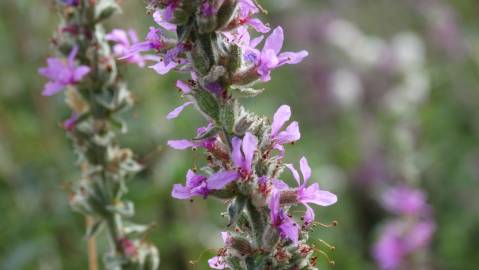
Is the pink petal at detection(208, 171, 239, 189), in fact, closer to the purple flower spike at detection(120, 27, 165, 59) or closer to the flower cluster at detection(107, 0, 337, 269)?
the flower cluster at detection(107, 0, 337, 269)

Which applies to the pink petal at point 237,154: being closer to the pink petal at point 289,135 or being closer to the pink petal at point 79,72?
the pink petal at point 289,135

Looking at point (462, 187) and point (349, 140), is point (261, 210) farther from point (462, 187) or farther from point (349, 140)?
point (349, 140)

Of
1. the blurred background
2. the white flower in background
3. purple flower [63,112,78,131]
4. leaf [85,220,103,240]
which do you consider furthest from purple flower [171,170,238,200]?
the white flower in background

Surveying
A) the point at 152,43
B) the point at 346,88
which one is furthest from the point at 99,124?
the point at 346,88

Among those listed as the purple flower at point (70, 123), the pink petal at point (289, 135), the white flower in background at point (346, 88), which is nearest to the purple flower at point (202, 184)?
the pink petal at point (289, 135)

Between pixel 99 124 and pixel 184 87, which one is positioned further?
pixel 99 124

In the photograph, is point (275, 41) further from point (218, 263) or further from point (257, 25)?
point (218, 263)
